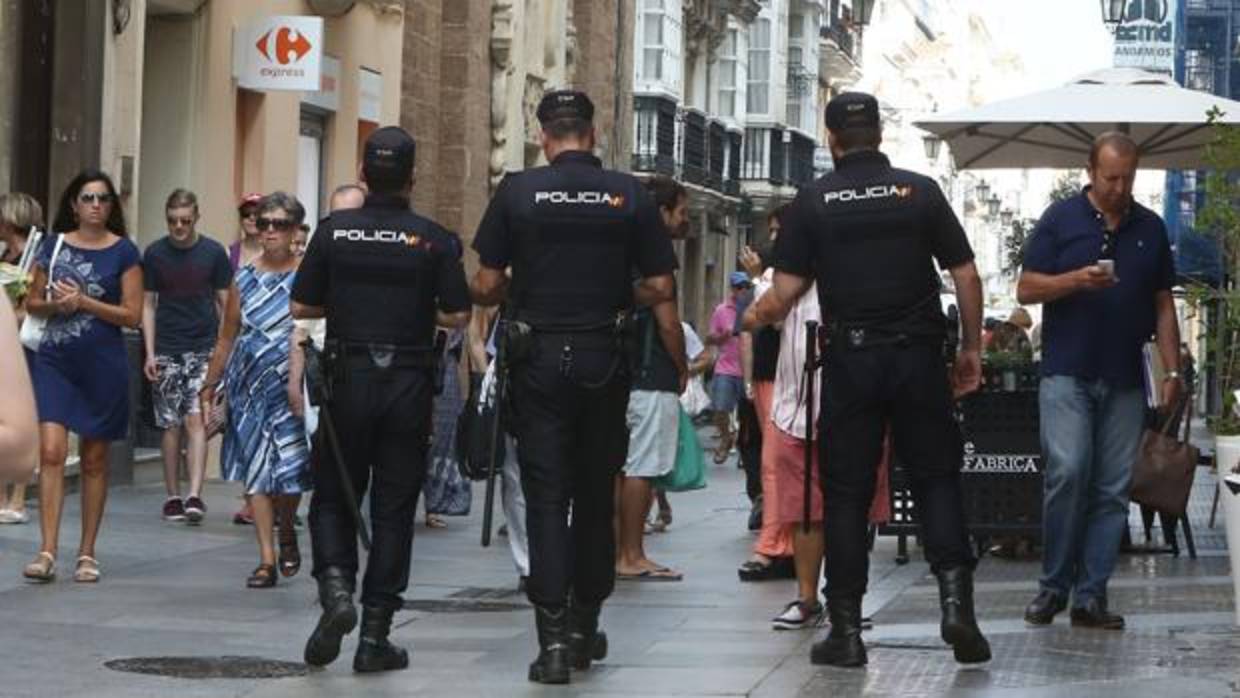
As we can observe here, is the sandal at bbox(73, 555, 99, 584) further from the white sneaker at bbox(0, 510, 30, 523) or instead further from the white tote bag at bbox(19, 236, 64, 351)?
the white sneaker at bbox(0, 510, 30, 523)

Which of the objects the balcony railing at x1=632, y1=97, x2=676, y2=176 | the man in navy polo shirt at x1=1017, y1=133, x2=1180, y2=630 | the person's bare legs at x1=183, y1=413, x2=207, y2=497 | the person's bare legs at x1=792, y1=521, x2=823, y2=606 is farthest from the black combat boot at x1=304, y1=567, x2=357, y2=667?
the balcony railing at x1=632, y1=97, x2=676, y2=176

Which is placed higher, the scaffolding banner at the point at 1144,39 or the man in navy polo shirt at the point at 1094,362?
the scaffolding banner at the point at 1144,39

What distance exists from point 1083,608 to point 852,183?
225cm

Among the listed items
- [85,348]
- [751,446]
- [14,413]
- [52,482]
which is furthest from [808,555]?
[14,413]

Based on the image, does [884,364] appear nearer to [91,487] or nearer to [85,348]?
[91,487]

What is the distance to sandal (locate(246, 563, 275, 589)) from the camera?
42.6 ft

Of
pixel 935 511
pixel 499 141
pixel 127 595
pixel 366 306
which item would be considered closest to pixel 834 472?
pixel 935 511

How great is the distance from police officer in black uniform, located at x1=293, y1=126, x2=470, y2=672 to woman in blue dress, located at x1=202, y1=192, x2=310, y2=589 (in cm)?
297

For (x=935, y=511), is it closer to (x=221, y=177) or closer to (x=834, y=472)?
(x=834, y=472)

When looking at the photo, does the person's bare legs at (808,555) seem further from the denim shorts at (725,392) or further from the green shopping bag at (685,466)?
the denim shorts at (725,392)

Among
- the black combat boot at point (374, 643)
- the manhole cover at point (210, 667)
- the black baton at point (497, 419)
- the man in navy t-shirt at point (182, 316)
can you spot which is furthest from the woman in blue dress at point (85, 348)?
the man in navy t-shirt at point (182, 316)

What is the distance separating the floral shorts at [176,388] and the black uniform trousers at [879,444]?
26.2 ft

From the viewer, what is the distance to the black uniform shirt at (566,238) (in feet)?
31.9

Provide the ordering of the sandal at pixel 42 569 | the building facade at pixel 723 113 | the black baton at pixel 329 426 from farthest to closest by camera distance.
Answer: the building facade at pixel 723 113 → the sandal at pixel 42 569 → the black baton at pixel 329 426
